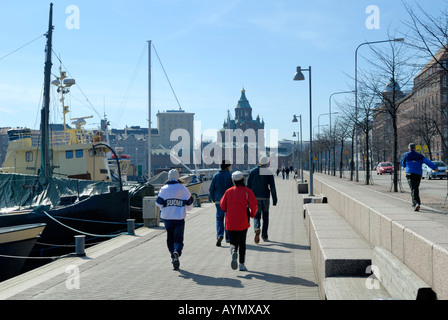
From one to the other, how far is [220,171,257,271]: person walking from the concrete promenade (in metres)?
0.35

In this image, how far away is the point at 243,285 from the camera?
24.9 ft

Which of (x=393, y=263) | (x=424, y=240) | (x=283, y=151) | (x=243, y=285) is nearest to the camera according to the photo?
(x=424, y=240)

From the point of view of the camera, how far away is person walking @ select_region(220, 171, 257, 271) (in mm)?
8812

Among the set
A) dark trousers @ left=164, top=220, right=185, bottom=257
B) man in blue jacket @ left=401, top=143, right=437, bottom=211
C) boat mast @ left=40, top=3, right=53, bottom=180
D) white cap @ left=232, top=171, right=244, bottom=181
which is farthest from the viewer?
boat mast @ left=40, top=3, right=53, bottom=180

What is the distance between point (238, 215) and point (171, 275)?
1.47 meters

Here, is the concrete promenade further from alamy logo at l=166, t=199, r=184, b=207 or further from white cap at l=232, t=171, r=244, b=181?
white cap at l=232, t=171, r=244, b=181

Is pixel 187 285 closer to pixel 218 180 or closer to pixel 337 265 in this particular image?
pixel 337 265

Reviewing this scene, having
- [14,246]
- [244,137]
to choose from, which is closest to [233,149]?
[244,137]

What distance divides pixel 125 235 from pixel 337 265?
955 cm

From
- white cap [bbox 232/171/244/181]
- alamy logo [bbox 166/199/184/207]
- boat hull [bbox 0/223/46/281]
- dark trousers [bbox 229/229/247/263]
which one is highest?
white cap [bbox 232/171/244/181]

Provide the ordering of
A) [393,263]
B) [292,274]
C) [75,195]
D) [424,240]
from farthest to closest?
[75,195]
[292,274]
[393,263]
[424,240]

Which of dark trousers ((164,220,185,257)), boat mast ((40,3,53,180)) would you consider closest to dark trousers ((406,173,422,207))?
dark trousers ((164,220,185,257))

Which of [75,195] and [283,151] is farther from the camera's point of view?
[283,151]
